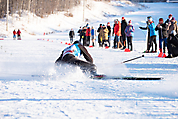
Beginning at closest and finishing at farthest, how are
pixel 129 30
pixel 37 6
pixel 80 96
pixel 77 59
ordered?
1. pixel 80 96
2. pixel 77 59
3. pixel 129 30
4. pixel 37 6

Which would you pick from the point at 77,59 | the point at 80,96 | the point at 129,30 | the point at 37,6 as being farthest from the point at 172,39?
the point at 37,6

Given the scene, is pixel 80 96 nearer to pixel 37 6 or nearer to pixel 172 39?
pixel 172 39

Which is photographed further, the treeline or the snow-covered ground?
the treeline

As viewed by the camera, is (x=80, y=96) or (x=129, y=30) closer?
(x=80, y=96)

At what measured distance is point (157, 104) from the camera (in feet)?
15.3

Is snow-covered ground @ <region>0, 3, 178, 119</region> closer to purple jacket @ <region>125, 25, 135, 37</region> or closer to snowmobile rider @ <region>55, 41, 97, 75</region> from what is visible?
snowmobile rider @ <region>55, 41, 97, 75</region>

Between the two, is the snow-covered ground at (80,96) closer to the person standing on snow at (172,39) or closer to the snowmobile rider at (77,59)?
the snowmobile rider at (77,59)

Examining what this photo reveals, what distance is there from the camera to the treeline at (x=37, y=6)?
59.7 m

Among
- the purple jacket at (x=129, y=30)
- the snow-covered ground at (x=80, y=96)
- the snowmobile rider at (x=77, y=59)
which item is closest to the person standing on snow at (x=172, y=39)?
the purple jacket at (x=129, y=30)

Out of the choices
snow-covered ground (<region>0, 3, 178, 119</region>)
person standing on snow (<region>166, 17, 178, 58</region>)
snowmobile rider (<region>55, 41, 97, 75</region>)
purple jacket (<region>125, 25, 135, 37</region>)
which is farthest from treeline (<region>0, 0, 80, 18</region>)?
snow-covered ground (<region>0, 3, 178, 119</region>)

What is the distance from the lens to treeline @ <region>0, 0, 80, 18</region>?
59.7 metres

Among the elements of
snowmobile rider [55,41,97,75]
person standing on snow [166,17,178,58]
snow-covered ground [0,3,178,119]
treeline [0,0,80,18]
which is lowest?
snow-covered ground [0,3,178,119]

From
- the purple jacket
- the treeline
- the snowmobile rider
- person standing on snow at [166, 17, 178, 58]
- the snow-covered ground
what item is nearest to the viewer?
the snow-covered ground

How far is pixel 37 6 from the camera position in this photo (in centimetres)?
6706
